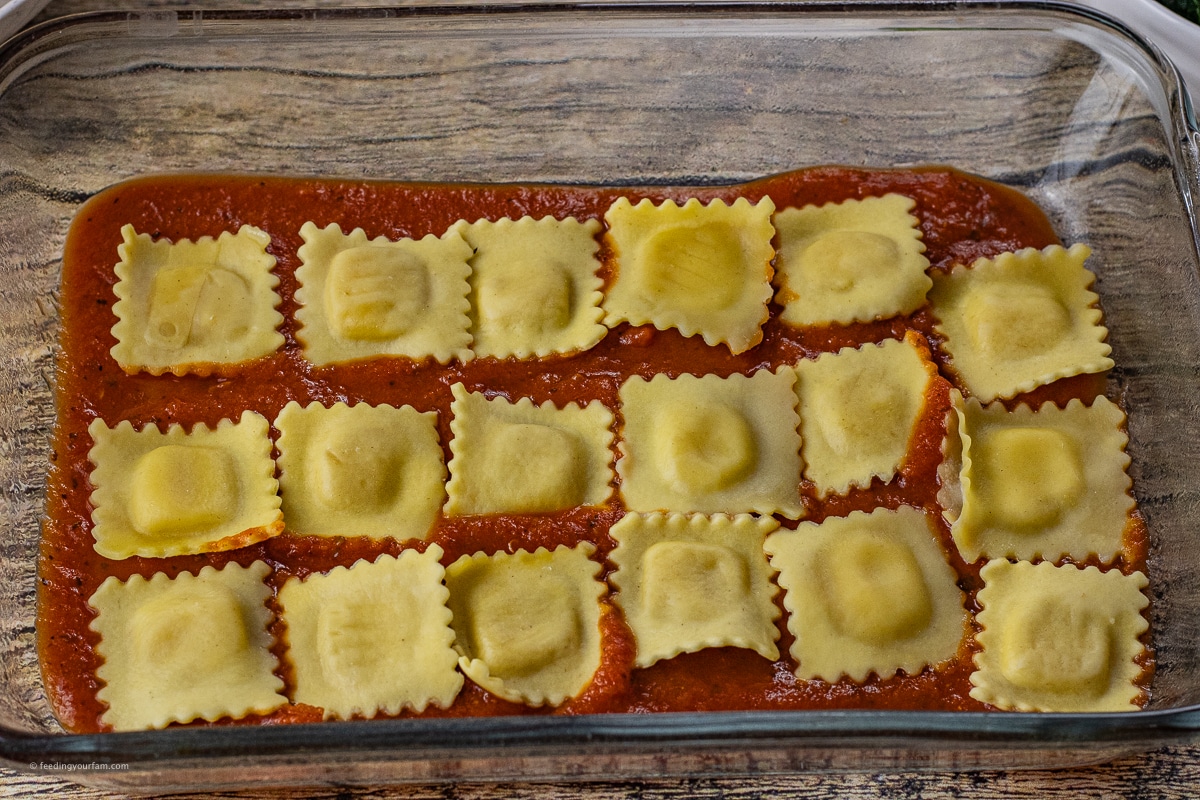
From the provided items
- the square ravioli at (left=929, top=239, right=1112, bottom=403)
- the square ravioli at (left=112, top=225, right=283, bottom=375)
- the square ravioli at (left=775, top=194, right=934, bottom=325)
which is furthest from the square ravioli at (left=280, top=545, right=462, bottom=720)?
the square ravioli at (left=929, top=239, right=1112, bottom=403)

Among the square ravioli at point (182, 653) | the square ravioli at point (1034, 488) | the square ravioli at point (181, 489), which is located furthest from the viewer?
the square ravioli at point (1034, 488)

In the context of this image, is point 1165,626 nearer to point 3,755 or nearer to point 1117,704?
point 1117,704

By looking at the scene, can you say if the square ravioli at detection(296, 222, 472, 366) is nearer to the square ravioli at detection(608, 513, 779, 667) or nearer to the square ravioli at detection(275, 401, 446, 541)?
the square ravioli at detection(275, 401, 446, 541)

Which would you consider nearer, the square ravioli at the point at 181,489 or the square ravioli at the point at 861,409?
the square ravioli at the point at 181,489

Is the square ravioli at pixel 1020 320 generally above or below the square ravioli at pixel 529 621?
above

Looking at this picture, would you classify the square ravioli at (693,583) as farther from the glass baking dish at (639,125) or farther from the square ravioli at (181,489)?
the square ravioli at (181,489)

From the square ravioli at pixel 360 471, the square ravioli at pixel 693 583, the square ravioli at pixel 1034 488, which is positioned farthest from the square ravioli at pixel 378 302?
the square ravioli at pixel 1034 488

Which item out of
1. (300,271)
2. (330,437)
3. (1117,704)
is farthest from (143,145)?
(1117,704)
